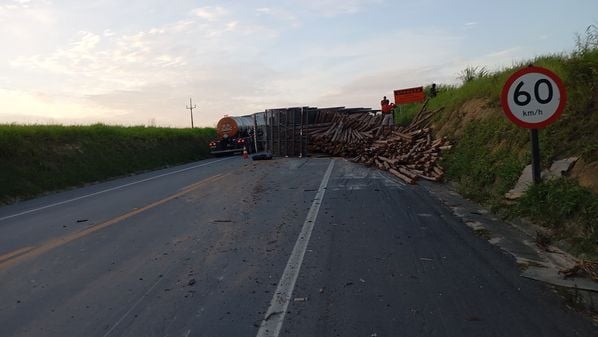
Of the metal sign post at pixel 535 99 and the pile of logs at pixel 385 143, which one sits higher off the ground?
the metal sign post at pixel 535 99

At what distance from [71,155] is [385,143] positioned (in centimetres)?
1344

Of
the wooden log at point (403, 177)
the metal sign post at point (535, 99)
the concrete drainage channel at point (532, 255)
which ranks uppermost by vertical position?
the metal sign post at point (535, 99)

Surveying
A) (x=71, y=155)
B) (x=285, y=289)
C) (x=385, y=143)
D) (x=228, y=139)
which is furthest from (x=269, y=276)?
(x=228, y=139)

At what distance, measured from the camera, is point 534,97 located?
26.6 ft

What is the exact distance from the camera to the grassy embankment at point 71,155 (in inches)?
683

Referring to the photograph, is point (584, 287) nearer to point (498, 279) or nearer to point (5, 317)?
point (498, 279)

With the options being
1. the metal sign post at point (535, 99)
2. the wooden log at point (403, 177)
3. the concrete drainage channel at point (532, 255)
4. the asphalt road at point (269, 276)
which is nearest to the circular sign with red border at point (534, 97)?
the metal sign post at point (535, 99)

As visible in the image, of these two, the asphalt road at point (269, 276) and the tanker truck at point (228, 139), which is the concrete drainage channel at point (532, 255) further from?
the tanker truck at point (228, 139)

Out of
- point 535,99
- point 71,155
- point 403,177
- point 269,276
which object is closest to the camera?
point 269,276

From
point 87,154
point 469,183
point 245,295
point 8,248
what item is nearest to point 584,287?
point 245,295

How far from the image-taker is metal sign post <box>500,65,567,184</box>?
25.9ft

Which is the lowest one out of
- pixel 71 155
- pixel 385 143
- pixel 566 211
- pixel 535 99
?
pixel 566 211

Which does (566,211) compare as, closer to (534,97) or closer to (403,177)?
(534,97)

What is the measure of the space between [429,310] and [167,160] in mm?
27030
